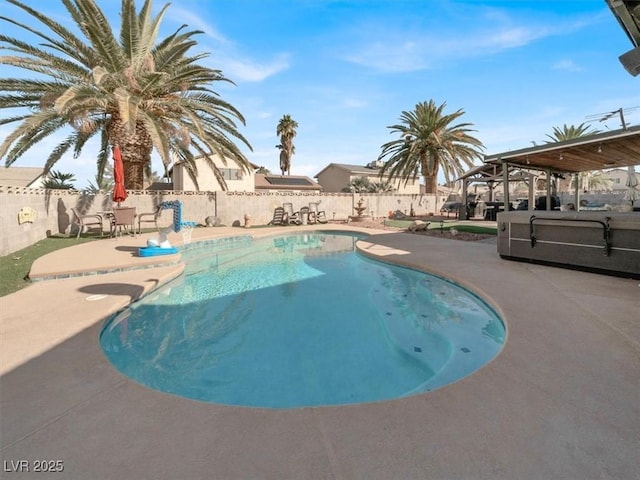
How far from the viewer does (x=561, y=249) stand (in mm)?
7039

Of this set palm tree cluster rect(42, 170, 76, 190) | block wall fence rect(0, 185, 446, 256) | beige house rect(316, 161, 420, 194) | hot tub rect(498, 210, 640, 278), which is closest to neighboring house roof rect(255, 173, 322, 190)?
beige house rect(316, 161, 420, 194)

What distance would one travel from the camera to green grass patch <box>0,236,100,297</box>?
231 inches

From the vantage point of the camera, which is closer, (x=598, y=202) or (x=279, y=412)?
(x=279, y=412)

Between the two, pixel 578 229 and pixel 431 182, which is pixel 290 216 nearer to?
pixel 431 182

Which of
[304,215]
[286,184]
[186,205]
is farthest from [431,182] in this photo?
[186,205]

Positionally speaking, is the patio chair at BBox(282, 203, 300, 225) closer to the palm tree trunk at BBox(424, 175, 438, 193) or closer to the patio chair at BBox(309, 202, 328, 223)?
the patio chair at BBox(309, 202, 328, 223)

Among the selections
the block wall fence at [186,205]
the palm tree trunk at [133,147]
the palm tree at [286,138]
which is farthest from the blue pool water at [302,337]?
the palm tree at [286,138]

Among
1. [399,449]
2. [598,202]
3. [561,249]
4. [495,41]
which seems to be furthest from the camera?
[598,202]

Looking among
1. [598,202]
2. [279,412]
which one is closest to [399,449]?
[279,412]

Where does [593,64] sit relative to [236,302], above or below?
above

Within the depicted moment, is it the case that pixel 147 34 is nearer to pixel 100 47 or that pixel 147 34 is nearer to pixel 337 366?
pixel 100 47

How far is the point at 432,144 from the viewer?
22172mm

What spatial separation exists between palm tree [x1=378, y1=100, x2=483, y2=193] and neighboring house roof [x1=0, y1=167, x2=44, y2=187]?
2403cm

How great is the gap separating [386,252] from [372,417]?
7.38 metres
